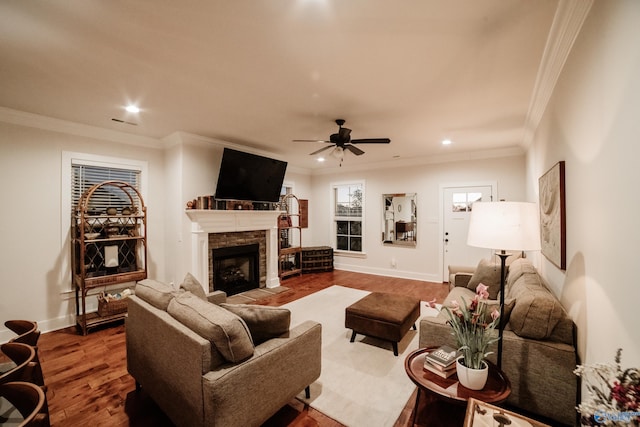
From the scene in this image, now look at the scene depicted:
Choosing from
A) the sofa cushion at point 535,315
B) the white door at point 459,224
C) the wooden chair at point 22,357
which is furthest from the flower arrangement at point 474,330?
the white door at point 459,224

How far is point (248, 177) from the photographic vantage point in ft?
16.1

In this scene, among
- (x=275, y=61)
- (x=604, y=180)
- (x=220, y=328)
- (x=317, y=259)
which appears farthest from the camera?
(x=317, y=259)

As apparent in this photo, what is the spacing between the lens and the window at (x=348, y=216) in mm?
6930

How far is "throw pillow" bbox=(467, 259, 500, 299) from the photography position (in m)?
3.33

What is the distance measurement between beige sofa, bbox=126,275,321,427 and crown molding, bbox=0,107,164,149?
2.92 meters

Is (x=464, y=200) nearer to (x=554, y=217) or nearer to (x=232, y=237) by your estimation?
(x=554, y=217)

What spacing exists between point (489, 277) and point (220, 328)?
3.19m

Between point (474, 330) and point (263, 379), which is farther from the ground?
point (474, 330)

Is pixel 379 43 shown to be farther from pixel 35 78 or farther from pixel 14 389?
pixel 35 78

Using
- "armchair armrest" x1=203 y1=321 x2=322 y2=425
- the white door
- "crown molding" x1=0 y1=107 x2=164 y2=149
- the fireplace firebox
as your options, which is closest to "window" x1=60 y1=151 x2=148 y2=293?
"crown molding" x1=0 y1=107 x2=164 y2=149

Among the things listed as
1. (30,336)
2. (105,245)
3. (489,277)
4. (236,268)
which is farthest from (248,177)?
(489,277)

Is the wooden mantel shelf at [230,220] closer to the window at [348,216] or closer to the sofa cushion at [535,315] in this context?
the window at [348,216]

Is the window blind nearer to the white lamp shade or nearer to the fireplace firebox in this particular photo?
the fireplace firebox

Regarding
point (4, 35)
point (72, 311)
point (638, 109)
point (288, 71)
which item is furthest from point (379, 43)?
point (72, 311)
